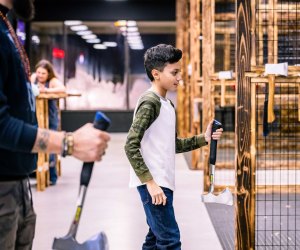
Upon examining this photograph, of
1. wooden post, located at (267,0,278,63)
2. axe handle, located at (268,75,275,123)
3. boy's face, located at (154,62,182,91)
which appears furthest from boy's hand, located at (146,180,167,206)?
wooden post, located at (267,0,278,63)

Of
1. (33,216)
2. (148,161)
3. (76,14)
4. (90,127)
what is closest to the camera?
(90,127)

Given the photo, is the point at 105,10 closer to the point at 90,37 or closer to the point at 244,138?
the point at 90,37

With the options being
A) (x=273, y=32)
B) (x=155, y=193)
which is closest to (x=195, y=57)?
(x=273, y=32)

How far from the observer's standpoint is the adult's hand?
1627 millimetres

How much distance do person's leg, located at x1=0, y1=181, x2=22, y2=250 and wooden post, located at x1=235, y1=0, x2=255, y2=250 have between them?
1.94 metres

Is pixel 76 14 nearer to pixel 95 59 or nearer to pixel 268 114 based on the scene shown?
pixel 95 59

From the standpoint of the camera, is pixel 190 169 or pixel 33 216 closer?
pixel 33 216

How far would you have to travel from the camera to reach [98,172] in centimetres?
819

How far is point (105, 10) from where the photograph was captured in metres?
14.7

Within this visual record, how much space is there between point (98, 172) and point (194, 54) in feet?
7.25

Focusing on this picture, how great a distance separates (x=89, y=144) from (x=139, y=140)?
44.5 inches

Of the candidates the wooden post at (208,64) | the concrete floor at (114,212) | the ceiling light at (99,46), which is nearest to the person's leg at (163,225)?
the concrete floor at (114,212)

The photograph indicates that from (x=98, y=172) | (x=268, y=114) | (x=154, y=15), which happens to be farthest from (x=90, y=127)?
(x=154, y=15)

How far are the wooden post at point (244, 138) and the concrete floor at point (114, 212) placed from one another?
694 mm
